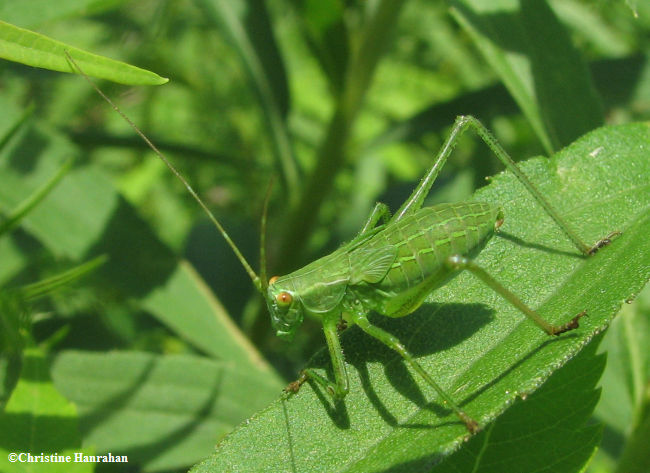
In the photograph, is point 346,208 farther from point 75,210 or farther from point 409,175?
point 75,210

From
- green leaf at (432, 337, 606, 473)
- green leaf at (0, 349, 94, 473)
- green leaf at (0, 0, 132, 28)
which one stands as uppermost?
green leaf at (0, 0, 132, 28)

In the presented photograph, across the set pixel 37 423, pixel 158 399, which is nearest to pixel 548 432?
pixel 37 423

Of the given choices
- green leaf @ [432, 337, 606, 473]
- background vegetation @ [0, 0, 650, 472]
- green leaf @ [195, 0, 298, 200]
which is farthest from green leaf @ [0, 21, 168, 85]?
green leaf @ [195, 0, 298, 200]

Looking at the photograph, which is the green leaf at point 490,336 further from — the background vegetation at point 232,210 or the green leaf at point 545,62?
the green leaf at point 545,62

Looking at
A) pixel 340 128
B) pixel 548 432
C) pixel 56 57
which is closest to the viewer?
pixel 56 57

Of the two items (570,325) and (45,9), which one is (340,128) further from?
(570,325)

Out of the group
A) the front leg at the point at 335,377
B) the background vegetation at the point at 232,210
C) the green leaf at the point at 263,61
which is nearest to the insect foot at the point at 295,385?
the front leg at the point at 335,377

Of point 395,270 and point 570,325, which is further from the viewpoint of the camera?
point 395,270

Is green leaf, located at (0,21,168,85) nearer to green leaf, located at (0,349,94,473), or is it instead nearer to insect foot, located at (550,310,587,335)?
green leaf, located at (0,349,94,473)
